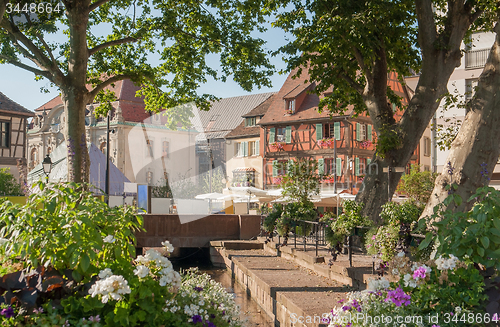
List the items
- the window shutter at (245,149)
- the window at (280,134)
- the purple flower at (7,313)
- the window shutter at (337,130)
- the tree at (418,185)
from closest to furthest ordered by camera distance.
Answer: the purple flower at (7,313)
the tree at (418,185)
the window shutter at (337,130)
the window at (280,134)
the window shutter at (245,149)

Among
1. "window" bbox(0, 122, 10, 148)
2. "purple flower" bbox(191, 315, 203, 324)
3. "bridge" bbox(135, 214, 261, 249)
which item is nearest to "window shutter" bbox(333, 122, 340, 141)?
"bridge" bbox(135, 214, 261, 249)

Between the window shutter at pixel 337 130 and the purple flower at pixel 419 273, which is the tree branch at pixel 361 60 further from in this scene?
the window shutter at pixel 337 130

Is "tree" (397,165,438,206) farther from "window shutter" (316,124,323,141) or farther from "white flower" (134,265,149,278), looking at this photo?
"white flower" (134,265,149,278)

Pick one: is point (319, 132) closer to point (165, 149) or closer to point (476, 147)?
point (165, 149)

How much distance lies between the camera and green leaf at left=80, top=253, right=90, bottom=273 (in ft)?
10.3

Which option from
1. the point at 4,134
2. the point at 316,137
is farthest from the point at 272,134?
the point at 4,134

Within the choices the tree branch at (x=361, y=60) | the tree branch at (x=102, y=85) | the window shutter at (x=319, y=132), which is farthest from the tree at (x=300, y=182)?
the window shutter at (x=319, y=132)

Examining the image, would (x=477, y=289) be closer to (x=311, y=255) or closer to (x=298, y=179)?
(x=311, y=255)

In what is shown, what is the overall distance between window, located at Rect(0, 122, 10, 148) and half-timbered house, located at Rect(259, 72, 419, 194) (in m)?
17.5

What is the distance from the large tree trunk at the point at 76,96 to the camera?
10.7 metres

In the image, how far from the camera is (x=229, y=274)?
575 inches

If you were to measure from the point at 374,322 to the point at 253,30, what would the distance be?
1024 centimetres

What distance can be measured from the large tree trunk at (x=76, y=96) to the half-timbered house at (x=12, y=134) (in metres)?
23.2

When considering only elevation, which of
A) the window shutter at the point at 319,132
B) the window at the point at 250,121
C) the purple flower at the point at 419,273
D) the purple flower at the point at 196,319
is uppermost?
the window at the point at 250,121
